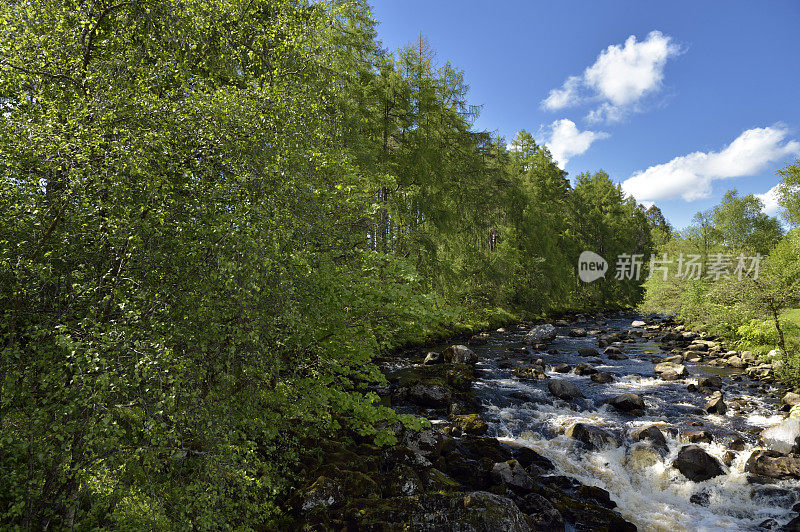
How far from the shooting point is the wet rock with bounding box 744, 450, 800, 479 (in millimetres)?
9180

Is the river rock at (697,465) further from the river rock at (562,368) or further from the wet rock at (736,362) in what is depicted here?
the wet rock at (736,362)

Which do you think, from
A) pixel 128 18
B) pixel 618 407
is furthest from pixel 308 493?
pixel 618 407

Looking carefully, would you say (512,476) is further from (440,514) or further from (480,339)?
(480,339)

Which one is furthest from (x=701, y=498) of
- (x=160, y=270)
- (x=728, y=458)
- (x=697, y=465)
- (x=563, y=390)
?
(x=160, y=270)

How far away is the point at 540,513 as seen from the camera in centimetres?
777

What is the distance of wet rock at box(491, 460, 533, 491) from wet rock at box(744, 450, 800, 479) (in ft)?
18.9

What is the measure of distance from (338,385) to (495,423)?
7.08 meters

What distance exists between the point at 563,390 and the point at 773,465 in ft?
20.8

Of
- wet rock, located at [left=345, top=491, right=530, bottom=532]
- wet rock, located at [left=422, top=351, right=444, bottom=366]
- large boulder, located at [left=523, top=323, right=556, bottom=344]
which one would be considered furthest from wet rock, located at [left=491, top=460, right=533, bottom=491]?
large boulder, located at [left=523, top=323, right=556, bottom=344]

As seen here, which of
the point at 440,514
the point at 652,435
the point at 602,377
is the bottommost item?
the point at 440,514

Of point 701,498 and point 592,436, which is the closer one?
point 701,498

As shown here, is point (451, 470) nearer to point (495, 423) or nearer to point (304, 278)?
point (495, 423)

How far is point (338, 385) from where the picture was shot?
25.8ft

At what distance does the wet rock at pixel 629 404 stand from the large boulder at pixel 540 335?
12.1m
